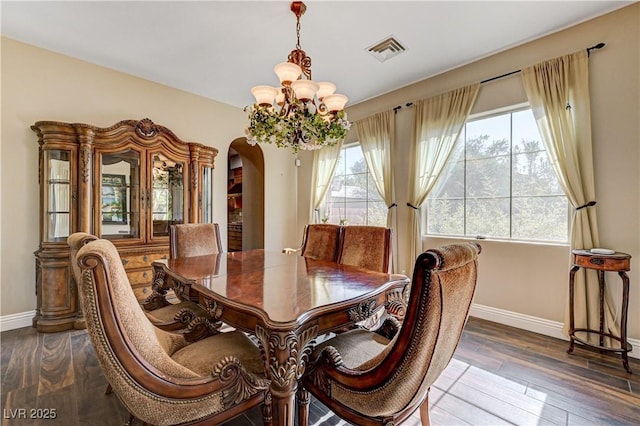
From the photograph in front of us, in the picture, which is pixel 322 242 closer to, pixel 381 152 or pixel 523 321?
pixel 381 152

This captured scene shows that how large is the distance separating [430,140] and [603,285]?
2117 millimetres

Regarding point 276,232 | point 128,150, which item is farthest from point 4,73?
point 276,232

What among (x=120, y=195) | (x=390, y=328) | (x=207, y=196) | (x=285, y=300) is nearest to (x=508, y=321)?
(x=390, y=328)

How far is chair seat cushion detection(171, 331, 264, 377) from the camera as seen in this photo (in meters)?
→ 1.26

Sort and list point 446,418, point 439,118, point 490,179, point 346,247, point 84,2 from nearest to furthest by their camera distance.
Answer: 1. point 446,418
2. point 84,2
3. point 346,247
4. point 490,179
5. point 439,118

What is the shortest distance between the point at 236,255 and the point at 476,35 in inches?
123

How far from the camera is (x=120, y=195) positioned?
127 inches

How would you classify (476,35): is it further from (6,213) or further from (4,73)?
(6,213)

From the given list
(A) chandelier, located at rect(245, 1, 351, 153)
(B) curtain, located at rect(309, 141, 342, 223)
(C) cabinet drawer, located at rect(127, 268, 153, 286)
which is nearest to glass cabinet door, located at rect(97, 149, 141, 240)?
(C) cabinet drawer, located at rect(127, 268, 153, 286)

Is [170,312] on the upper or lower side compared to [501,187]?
lower

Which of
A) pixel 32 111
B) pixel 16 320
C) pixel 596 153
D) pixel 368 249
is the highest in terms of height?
pixel 32 111

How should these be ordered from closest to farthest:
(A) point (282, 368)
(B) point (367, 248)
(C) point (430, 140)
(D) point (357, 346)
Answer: (A) point (282, 368)
(D) point (357, 346)
(B) point (367, 248)
(C) point (430, 140)

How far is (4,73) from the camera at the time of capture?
108 inches

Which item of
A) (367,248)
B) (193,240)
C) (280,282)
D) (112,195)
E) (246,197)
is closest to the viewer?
(280,282)
